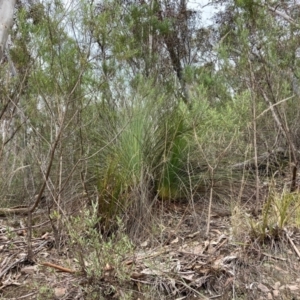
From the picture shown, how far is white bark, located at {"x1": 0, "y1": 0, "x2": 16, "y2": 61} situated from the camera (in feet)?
9.93

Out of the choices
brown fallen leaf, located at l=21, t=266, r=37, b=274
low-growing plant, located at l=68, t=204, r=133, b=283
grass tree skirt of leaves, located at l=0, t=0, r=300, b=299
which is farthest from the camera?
brown fallen leaf, located at l=21, t=266, r=37, b=274

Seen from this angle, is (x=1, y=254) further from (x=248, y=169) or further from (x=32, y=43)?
(x=248, y=169)

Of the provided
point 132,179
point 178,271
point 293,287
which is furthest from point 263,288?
point 132,179

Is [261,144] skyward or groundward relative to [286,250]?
skyward

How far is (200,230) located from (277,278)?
772 millimetres

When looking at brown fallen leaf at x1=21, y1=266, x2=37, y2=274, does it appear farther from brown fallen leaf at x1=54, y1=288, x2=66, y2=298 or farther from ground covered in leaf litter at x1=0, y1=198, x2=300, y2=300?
brown fallen leaf at x1=54, y1=288, x2=66, y2=298

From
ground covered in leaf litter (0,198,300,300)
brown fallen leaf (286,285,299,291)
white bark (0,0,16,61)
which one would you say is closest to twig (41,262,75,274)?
ground covered in leaf litter (0,198,300,300)

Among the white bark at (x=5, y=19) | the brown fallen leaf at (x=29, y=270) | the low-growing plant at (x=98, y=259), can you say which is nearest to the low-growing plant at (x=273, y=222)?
the low-growing plant at (x=98, y=259)

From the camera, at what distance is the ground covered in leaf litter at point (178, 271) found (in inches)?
82.8

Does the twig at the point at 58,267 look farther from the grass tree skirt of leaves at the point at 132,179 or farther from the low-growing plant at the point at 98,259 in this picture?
the low-growing plant at the point at 98,259

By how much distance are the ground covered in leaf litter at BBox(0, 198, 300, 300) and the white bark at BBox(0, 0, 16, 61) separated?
144cm

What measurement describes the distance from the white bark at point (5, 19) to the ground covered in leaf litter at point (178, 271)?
1.44 m

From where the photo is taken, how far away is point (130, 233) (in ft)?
9.36

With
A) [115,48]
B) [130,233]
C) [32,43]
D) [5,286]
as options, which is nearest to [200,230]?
[130,233]
